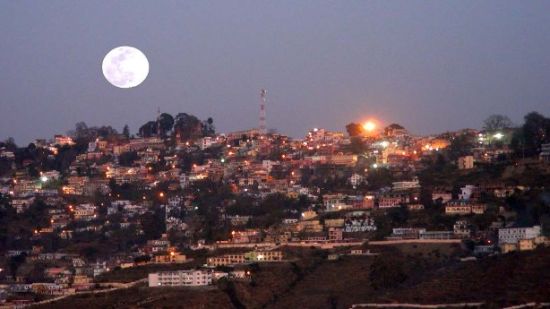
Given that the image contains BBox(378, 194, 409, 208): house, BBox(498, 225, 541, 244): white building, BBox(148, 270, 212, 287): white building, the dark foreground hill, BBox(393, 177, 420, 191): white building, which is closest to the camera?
the dark foreground hill

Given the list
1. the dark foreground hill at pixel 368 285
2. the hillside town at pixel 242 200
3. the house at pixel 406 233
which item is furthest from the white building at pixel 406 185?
the dark foreground hill at pixel 368 285

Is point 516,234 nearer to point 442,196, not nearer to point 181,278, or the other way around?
point 442,196

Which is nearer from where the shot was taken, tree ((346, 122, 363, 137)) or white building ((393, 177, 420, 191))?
white building ((393, 177, 420, 191))

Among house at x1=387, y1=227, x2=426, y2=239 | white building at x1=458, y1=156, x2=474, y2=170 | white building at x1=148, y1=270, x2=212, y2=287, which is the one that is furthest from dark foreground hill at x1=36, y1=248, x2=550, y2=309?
white building at x1=458, y1=156, x2=474, y2=170

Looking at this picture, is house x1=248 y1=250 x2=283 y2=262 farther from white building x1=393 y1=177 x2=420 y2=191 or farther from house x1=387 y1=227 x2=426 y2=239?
white building x1=393 y1=177 x2=420 y2=191

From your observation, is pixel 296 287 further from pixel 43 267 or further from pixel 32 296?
pixel 43 267
